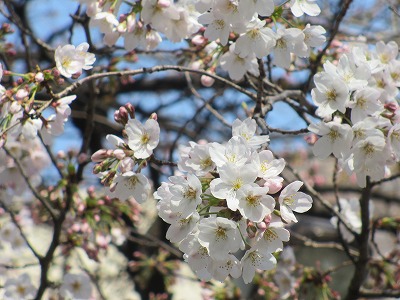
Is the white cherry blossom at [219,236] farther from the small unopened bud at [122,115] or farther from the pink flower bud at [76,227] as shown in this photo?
the pink flower bud at [76,227]

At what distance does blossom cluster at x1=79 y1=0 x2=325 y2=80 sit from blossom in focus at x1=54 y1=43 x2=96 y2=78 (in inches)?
8.1

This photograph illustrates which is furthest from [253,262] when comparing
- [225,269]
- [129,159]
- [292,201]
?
[129,159]

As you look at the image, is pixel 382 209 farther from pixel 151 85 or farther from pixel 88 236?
pixel 88 236

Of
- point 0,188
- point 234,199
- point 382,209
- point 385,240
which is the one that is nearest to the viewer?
point 234,199

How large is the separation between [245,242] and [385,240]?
4.73 meters

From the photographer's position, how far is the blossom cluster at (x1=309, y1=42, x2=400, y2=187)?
165 cm

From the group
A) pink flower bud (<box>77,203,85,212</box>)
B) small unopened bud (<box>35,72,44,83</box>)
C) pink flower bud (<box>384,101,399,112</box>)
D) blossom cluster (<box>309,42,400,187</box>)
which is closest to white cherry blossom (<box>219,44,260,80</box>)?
blossom cluster (<box>309,42,400,187</box>)

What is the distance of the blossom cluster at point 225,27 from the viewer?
1836mm

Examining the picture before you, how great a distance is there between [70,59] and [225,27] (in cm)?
54

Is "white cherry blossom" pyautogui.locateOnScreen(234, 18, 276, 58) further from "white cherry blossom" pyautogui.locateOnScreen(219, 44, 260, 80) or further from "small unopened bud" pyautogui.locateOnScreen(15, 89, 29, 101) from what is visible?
"small unopened bud" pyautogui.locateOnScreen(15, 89, 29, 101)

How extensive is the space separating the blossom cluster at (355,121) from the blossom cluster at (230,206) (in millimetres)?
225

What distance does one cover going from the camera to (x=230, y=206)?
1417 millimetres

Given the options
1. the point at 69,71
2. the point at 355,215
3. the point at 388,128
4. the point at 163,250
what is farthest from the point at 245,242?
the point at 163,250

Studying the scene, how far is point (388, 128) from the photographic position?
1.69 meters
